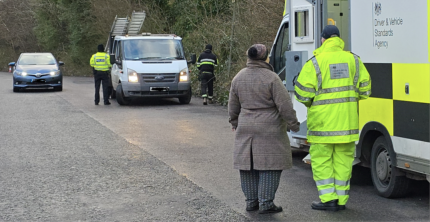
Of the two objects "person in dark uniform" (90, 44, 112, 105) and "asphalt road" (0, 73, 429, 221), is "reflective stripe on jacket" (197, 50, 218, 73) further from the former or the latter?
"asphalt road" (0, 73, 429, 221)

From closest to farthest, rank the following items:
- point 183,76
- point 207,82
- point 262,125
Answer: point 262,125 → point 183,76 → point 207,82

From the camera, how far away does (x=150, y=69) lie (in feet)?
59.5

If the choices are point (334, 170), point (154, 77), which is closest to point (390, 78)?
point (334, 170)

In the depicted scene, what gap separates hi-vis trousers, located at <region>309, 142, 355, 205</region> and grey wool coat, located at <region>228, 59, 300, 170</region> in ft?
1.11

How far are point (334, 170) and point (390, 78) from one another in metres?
1.14

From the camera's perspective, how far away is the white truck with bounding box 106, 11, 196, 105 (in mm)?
18047

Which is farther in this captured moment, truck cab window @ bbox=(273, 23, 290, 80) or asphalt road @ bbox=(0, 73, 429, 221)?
truck cab window @ bbox=(273, 23, 290, 80)

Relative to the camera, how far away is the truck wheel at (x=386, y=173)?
641cm

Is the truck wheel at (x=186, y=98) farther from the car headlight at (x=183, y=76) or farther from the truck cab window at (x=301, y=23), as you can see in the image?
the truck cab window at (x=301, y=23)

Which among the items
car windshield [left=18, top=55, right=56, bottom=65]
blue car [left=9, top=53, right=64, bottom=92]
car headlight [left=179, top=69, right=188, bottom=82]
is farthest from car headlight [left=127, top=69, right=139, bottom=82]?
car windshield [left=18, top=55, right=56, bottom=65]

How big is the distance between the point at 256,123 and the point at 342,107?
840 millimetres

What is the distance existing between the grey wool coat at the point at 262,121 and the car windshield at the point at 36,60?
20417mm

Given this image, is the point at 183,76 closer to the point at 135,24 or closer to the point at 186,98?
the point at 186,98

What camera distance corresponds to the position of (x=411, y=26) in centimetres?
598
